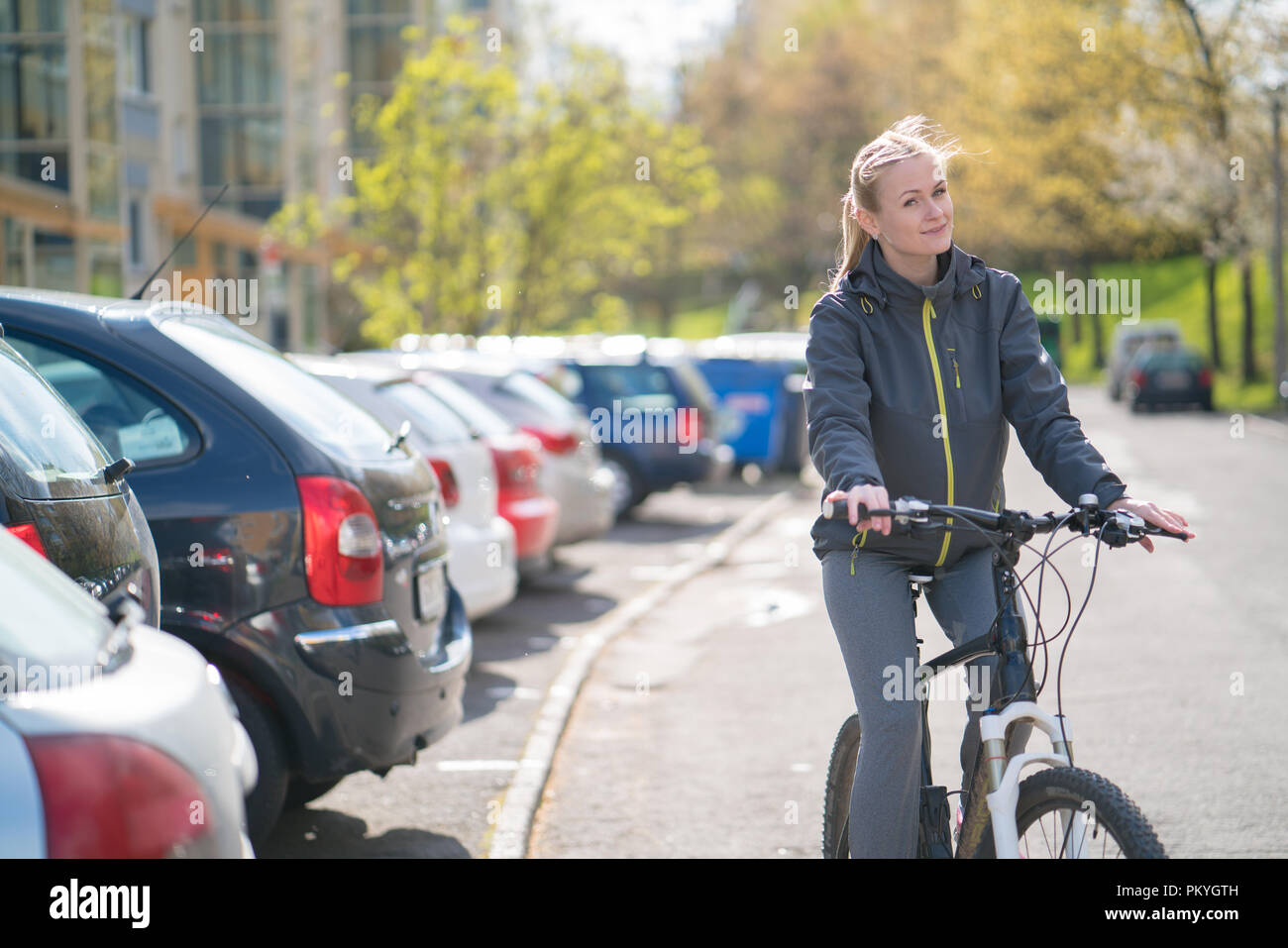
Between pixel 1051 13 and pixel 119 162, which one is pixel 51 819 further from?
pixel 1051 13

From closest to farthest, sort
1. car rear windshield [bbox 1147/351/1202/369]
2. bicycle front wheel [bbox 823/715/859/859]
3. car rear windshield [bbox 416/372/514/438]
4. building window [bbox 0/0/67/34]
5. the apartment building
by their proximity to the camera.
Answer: bicycle front wheel [bbox 823/715/859/859] < car rear windshield [bbox 416/372/514/438] < building window [bbox 0/0/67/34] < the apartment building < car rear windshield [bbox 1147/351/1202/369]

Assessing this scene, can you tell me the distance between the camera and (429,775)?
6.62 meters

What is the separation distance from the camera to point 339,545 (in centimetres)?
511

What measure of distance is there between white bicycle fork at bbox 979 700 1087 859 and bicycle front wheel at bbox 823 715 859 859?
0.64 meters

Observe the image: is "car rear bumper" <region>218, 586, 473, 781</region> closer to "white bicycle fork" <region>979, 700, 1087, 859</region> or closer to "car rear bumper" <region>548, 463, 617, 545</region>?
"white bicycle fork" <region>979, 700, 1087, 859</region>

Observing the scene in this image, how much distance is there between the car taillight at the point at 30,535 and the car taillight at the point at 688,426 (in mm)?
13853

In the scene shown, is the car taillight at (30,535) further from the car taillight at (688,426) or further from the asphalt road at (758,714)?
the car taillight at (688,426)

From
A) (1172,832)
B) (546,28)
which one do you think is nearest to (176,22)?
(546,28)

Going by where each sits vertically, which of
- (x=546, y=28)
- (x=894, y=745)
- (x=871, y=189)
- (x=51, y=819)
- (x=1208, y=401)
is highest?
(x=546, y=28)

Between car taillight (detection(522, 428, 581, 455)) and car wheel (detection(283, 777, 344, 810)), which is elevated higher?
car taillight (detection(522, 428, 581, 455))

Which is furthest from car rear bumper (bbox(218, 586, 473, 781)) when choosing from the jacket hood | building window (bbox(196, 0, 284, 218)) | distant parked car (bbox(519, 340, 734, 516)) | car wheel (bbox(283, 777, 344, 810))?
building window (bbox(196, 0, 284, 218))

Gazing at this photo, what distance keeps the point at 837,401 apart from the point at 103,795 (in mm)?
1861

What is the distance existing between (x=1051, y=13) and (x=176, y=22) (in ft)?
77.7

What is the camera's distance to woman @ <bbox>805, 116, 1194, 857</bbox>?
3.65 m
